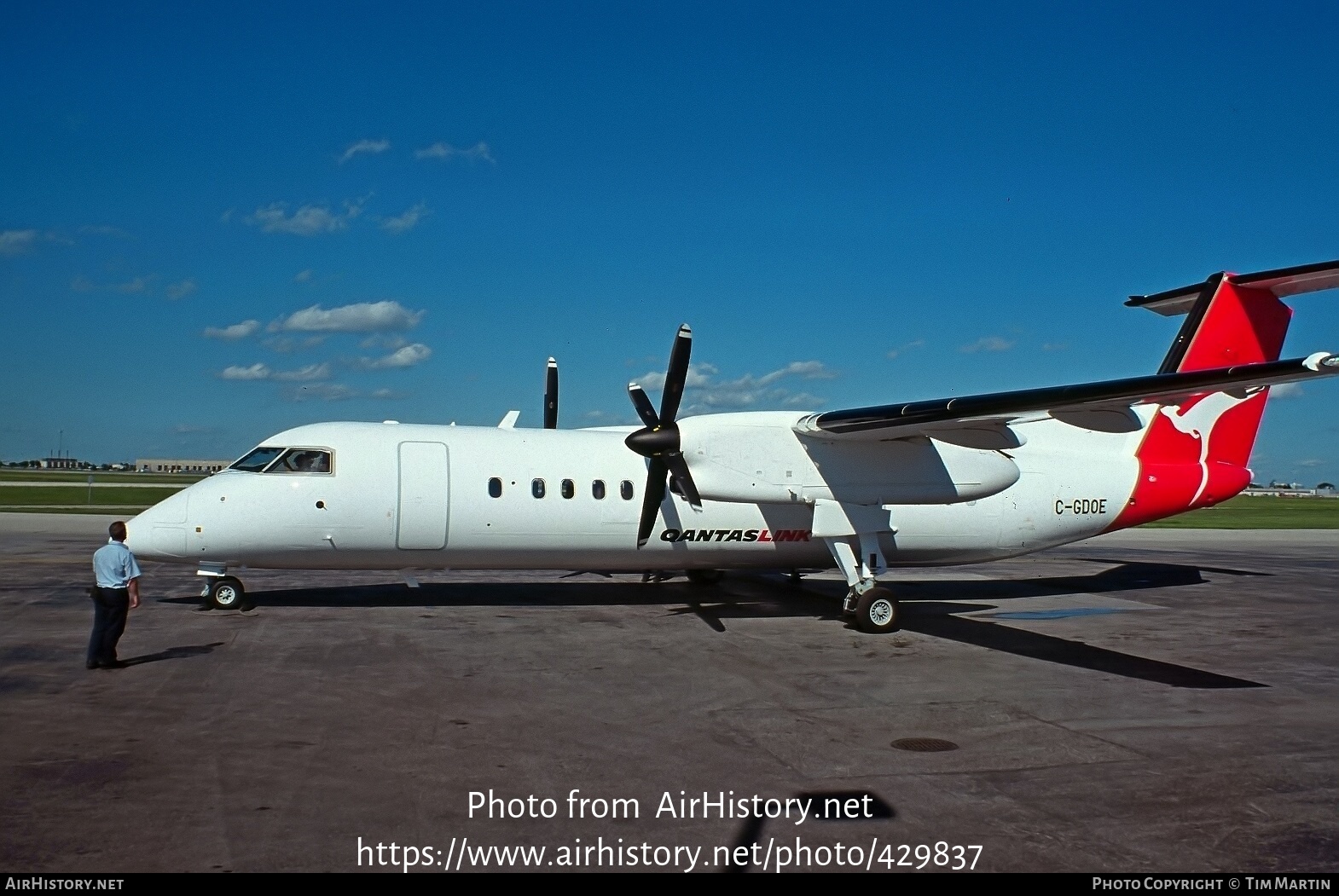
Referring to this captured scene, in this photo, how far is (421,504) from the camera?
15.2 meters

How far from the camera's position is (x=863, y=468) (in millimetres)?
15477

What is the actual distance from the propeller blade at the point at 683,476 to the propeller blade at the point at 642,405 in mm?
665

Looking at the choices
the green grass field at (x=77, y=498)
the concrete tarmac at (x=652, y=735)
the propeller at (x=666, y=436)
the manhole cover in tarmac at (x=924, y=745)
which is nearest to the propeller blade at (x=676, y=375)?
the propeller at (x=666, y=436)

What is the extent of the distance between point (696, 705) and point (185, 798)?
482cm

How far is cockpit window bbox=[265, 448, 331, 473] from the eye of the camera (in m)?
15.1

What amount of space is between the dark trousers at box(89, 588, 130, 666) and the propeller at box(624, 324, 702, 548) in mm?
6936

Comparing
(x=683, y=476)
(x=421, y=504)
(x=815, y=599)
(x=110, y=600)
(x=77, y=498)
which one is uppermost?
(x=77, y=498)

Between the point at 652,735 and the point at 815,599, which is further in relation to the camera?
the point at 815,599

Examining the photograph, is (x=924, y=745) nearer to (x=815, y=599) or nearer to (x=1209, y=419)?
(x=815, y=599)

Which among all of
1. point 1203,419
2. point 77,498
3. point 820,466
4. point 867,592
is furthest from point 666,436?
point 77,498

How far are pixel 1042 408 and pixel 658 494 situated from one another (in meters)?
5.66

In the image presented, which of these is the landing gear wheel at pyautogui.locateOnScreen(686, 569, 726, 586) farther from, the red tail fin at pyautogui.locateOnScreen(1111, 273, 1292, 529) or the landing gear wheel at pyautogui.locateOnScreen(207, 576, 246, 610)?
the landing gear wheel at pyautogui.locateOnScreen(207, 576, 246, 610)
